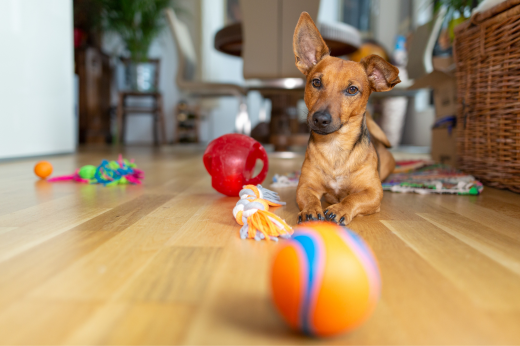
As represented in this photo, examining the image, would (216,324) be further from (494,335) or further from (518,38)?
(518,38)

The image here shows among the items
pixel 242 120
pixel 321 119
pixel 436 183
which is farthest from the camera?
pixel 242 120

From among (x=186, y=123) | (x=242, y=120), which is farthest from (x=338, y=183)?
(x=186, y=123)

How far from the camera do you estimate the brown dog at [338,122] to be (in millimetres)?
1434

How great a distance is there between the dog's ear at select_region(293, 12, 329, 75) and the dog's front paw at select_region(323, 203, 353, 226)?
2.26 feet

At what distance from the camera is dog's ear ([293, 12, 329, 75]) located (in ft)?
5.21

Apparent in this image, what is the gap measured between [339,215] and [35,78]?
11.1 ft

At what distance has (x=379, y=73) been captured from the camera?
158cm

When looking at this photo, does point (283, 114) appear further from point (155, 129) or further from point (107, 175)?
point (155, 129)

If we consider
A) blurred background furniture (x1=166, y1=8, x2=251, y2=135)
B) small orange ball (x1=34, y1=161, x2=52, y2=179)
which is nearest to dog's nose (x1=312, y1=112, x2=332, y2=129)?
small orange ball (x1=34, y1=161, x2=52, y2=179)

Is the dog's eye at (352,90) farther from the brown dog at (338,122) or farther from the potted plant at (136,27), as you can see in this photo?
the potted plant at (136,27)

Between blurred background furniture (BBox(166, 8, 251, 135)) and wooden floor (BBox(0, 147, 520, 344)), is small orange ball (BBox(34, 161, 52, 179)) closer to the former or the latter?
wooden floor (BBox(0, 147, 520, 344))

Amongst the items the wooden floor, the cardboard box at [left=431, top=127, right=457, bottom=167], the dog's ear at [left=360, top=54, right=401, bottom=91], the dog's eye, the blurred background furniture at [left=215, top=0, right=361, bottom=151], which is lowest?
the wooden floor

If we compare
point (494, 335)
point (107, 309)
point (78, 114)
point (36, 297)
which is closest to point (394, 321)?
point (494, 335)

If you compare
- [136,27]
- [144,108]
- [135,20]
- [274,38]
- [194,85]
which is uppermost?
[135,20]
